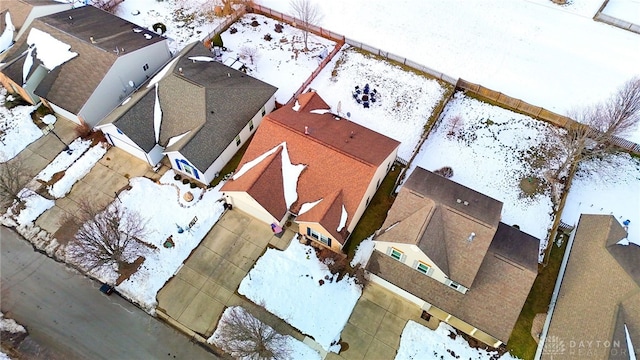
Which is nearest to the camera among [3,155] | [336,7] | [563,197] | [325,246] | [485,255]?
[485,255]

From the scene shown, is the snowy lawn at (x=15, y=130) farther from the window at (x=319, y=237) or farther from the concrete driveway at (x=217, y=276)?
the window at (x=319, y=237)

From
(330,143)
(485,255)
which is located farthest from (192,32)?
(485,255)

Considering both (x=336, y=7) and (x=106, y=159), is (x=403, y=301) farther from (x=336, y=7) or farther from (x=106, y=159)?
(x=336, y=7)

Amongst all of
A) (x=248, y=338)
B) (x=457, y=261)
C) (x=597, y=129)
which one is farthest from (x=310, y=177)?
(x=597, y=129)

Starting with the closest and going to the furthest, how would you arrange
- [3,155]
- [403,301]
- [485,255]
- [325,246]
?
1. [485,255]
2. [403,301]
3. [325,246]
4. [3,155]

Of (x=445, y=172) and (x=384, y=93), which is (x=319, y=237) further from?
(x=384, y=93)

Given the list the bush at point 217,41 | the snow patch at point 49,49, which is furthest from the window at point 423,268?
the snow patch at point 49,49
